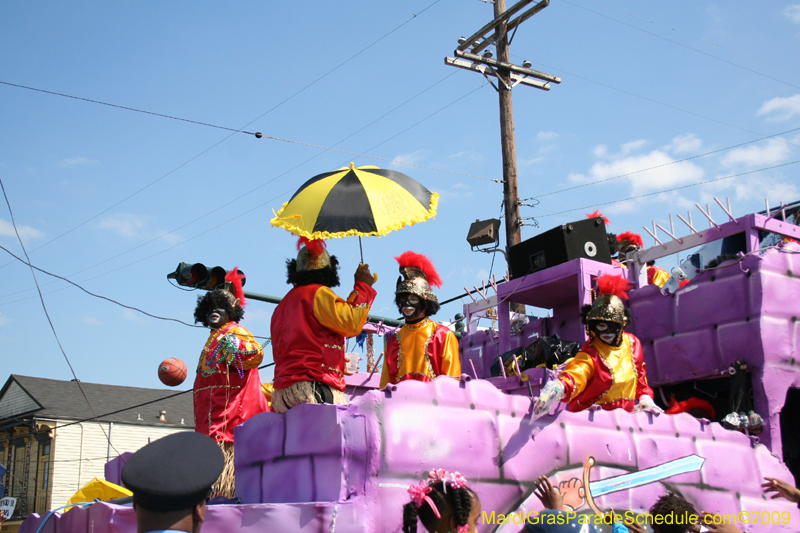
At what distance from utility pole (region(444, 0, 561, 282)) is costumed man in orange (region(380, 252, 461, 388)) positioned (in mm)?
6533

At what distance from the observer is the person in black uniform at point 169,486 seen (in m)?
2.14

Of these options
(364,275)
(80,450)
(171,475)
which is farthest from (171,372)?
(80,450)

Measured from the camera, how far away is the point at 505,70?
1321cm

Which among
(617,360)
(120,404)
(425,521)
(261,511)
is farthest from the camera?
(120,404)

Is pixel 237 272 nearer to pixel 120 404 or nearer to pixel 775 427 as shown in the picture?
pixel 775 427

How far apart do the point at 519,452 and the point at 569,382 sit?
2.88ft

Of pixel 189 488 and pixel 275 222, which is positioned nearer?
pixel 189 488

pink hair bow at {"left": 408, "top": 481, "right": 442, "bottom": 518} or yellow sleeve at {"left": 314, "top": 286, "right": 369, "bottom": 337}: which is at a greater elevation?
yellow sleeve at {"left": 314, "top": 286, "right": 369, "bottom": 337}

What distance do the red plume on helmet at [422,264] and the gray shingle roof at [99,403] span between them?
734 inches

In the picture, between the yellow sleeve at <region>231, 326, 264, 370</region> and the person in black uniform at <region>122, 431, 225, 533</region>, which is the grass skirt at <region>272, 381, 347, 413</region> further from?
the person in black uniform at <region>122, 431, 225, 533</region>

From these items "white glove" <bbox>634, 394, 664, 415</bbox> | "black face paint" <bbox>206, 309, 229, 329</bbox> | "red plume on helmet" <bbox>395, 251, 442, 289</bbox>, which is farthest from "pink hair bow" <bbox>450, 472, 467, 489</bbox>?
"black face paint" <bbox>206, 309, 229, 329</bbox>

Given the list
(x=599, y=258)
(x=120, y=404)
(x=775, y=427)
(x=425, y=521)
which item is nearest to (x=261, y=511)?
(x=425, y=521)

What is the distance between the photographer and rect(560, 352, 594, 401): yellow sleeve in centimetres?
542

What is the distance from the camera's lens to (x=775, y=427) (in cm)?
647
